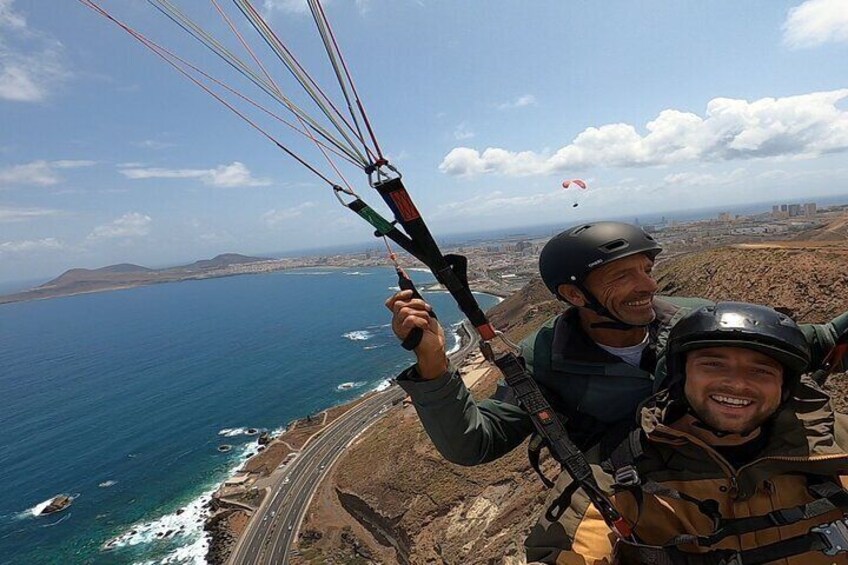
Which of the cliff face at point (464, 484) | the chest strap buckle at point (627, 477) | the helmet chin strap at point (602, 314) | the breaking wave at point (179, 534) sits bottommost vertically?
the breaking wave at point (179, 534)

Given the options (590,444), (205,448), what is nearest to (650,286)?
(590,444)

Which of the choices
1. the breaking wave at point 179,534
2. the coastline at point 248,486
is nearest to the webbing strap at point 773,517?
the coastline at point 248,486

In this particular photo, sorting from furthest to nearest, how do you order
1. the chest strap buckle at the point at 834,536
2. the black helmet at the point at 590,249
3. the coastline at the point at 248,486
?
the coastline at the point at 248,486 < the black helmet at the point at 590,249 < the chest strap buckle at the point at 834,536

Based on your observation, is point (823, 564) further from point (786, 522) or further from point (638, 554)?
point (638, 554)

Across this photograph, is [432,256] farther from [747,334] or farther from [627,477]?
[747,334]

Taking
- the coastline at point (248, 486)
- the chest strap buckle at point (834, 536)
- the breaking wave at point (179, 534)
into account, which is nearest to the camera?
the chest strap buckle at point (834, 536)

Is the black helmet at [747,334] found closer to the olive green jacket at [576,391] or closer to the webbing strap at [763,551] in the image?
the olive green jacket at [576,391]
